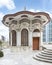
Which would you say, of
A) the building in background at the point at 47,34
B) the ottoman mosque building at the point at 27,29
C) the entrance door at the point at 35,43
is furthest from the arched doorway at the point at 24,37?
the building in background at the point at 47,34

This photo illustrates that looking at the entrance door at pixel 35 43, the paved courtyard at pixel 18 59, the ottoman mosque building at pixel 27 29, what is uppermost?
the ottoman mosque building at pixel 27 29

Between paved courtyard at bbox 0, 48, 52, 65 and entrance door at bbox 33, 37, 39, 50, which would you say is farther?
entrance door at bbox 33, 37, 39, 50

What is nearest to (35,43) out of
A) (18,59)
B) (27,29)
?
(27,29)

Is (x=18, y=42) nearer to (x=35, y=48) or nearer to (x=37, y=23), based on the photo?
(x=35, y=48)

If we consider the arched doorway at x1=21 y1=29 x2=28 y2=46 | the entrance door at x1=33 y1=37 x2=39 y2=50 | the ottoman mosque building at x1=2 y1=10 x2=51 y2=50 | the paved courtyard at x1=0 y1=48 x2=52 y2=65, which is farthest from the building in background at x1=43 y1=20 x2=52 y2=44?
the paved courtyard at x1=0 y1=48 x2=52 y2=65

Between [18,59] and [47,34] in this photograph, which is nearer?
[18,59]

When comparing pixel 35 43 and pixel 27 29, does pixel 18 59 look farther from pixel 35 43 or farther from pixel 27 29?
pixel 35 43

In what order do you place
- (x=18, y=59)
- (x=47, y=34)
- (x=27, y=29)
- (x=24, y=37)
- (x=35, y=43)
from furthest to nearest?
(x=47, y=34)
(x=35, y=43)
(x=24, y=37)
(x=27, y=29)
(x=18, y=59)

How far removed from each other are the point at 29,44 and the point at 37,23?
3.58 m

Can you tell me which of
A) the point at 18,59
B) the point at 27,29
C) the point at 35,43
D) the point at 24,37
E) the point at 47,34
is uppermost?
the point at 27,29

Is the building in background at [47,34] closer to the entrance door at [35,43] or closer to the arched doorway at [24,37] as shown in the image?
the entrance door at [35,43]

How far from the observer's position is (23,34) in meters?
20.1

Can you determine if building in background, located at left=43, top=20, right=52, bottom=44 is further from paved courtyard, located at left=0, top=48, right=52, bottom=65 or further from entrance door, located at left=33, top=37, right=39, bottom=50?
paved courtyard, located at left=0, top=48, right=52, bottom=65

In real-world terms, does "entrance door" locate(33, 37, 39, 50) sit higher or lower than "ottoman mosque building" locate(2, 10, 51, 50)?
lower
